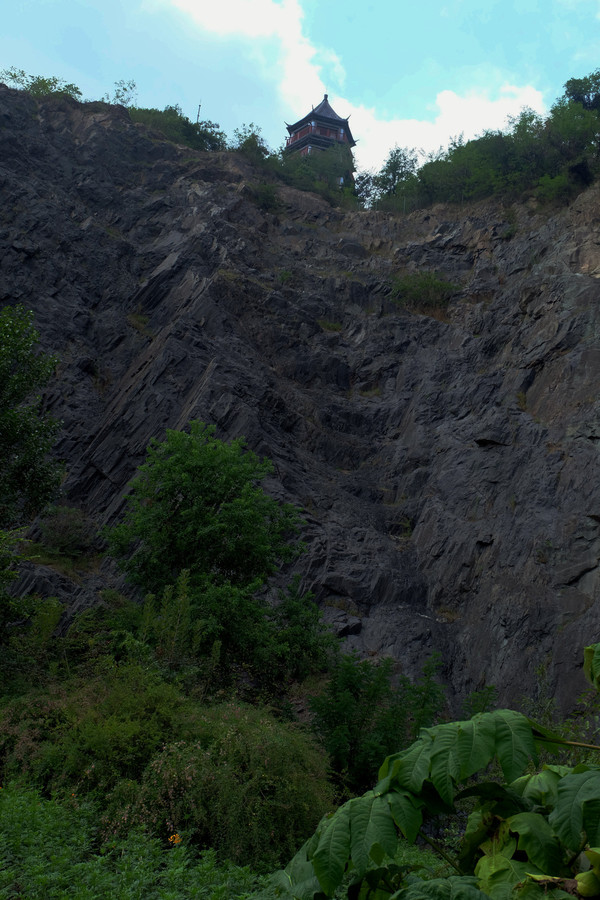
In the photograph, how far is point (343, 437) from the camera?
29.1 meters

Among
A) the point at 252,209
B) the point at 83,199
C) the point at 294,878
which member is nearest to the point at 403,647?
the point at 294,878

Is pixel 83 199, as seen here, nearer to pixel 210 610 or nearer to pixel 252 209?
pixel 252 209

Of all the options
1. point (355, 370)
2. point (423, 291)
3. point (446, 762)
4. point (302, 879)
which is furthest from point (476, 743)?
point (423, 291)

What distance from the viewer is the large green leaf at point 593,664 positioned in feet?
8.49

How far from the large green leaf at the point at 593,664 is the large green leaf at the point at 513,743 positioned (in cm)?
39

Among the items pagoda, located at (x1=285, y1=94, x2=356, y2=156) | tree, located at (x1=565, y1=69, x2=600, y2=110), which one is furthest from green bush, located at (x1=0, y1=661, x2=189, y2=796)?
pagoda, located at (x1=285, y1=94, x2=356, y2=156)

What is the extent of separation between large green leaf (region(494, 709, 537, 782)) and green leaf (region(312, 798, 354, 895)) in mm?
573

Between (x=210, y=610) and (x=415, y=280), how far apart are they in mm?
25534

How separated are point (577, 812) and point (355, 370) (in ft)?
101

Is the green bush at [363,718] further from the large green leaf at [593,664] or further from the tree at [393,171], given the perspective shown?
the tree at [393,171]

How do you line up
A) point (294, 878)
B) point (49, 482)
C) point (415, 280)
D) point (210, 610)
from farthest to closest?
1. point (415, 280)
2. point (49, 482)
3. point (210, 610)
4. point (294, 878)

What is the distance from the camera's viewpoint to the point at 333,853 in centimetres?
220

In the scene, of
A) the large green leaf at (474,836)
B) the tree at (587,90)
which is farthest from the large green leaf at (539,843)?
the tree at (587,90)

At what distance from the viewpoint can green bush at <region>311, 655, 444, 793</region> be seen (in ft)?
36.5
